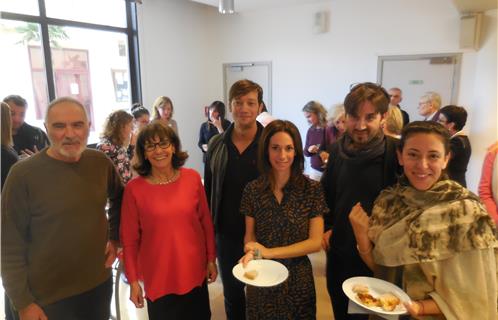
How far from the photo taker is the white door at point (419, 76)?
459 cm

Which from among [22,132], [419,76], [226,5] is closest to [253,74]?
[419,76]

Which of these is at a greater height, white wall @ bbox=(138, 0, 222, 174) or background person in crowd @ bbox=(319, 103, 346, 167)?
white wall @ bbox=(138, 0, 222, 174)

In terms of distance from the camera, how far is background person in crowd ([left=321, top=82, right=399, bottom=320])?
4.70ft

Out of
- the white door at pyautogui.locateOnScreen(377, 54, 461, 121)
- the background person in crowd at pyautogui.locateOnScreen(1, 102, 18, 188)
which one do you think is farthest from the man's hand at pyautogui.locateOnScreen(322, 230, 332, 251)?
the white door at pyautogui.locateOnScreen(377, 54, 461, 121)

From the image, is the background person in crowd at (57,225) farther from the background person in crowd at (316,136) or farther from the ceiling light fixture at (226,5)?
the background person in crowd at (316,136)

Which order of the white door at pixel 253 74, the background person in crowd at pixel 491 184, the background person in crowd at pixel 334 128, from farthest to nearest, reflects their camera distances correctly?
the white door at pixel 253 74, the background person in crowd at pixel 334 128, the background person in crowd at pixel 491 184

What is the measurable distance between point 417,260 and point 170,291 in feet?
3.56

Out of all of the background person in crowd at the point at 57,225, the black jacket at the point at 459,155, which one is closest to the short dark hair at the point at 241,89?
the background person in crowd at the point at 57,225

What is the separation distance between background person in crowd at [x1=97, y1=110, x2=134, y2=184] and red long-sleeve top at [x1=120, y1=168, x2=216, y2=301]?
164 cm

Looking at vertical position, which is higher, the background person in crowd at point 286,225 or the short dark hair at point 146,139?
the short dark hair at point 146,139

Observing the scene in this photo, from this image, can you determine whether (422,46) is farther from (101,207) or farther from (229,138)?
(101,207)

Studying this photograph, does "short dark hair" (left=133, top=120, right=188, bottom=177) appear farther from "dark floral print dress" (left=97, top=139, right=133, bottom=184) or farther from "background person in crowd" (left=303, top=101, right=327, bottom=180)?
"background person in crowd" (left=303, top=101, right=327, bottom=180)

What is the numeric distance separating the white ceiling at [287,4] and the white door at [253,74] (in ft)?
3.05

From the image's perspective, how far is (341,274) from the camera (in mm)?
1542
